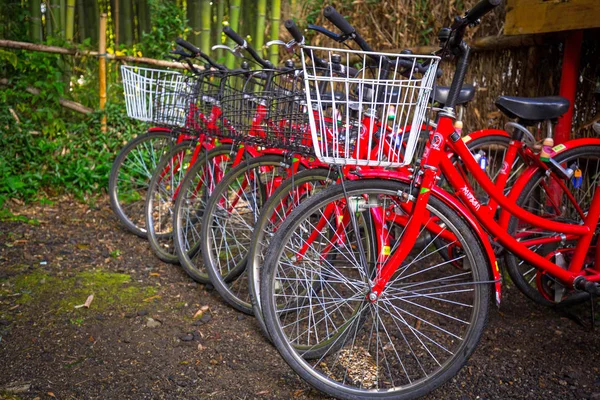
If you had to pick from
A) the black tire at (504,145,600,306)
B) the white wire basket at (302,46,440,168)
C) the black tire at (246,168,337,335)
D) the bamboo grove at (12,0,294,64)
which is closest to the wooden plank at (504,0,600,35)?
the black tire at (504,145,600,306)

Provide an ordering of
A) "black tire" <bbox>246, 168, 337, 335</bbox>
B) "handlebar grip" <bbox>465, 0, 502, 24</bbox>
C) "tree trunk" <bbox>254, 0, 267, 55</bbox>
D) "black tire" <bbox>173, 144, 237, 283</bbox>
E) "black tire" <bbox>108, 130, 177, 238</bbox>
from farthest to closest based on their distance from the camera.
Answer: "tree trunk" <bbox>254, 0, 267, 55</bbox>, "black tire" <bbox>108, 130, 177, 238</bbox>, "black tire" <bbox>173, 144, 237, 283</bbox>, "black tire" <bbox>246, 168, 337, 335</bbox>, "handlebar grip" <bbox>465, 0, 502, 24</bbox>

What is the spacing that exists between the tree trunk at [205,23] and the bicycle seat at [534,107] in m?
4.16

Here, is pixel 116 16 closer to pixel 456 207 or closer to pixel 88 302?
pixel 88 302

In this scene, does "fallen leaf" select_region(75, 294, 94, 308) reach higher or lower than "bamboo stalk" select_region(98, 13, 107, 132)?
lower

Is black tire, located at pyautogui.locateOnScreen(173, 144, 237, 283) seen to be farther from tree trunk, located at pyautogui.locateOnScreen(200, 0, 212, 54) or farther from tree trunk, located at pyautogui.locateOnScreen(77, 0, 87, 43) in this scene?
tree trunk, located at pyautogui.locateOnScreen(77, 0, 87, 43)

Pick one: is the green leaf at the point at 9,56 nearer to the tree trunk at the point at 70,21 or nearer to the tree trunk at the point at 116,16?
the tree trunk at the point at 70,21

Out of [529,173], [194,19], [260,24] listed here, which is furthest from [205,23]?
[529,173]

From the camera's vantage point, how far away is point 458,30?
2.39 meters

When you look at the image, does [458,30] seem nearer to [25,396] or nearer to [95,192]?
[25,396]

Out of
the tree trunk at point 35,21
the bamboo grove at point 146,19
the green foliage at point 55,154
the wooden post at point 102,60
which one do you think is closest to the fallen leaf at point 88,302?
the green foliage at point 55,154

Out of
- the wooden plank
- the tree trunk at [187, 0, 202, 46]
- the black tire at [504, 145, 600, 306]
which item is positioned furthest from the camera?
the tree trunk at [187, 0, 202, 46]

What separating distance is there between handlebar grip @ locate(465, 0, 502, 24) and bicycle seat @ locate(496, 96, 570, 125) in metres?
0.86

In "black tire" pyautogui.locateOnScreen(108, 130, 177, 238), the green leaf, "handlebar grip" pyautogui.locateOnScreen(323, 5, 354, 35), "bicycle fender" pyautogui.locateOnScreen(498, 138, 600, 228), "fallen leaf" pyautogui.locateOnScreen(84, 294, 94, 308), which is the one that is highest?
"handlebar grip" pyautogui.locateOnScreen(323, 5, 354, 35)

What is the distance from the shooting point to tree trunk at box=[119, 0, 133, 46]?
686 cm
